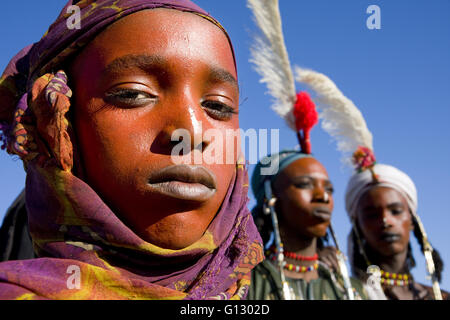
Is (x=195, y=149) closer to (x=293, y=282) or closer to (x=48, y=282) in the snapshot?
(x=48, y=282)

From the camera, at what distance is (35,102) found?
2.02 metres

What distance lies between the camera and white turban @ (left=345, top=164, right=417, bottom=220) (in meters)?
6.39

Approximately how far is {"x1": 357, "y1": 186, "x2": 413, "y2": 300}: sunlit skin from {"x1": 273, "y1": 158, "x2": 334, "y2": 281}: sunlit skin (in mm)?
1096

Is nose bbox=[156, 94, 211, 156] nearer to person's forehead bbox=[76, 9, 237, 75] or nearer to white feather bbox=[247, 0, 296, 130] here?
person's forehead bbox=[76, 9, 237, 75]

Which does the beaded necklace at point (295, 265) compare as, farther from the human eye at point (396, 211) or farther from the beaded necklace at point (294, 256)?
the human eye at point (396, 211)

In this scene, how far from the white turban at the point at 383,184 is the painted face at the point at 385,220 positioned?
0.28 feet

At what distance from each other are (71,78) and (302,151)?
3.91m

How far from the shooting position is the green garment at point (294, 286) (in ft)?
15.3

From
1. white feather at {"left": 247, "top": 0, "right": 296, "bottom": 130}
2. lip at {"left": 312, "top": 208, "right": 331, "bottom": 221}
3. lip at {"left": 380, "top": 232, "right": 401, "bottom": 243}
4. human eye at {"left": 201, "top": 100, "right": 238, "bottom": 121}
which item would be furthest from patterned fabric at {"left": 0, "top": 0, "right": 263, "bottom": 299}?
lip at {"left": 380, "top": 232, "right": 401, "bottom": 243}

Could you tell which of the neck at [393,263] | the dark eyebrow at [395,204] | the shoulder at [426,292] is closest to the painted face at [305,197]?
the dark eyebrow at [395,204]

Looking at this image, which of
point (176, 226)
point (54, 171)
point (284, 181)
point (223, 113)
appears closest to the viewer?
point (176, 226)

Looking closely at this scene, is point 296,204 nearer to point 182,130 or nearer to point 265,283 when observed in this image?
point 265,283

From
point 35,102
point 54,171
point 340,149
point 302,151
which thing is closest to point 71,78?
point 35,102
